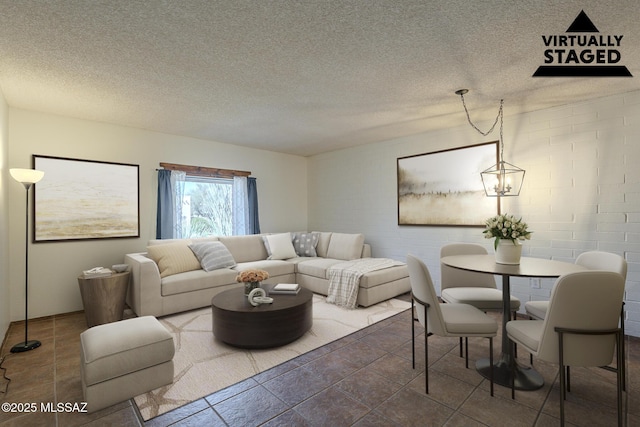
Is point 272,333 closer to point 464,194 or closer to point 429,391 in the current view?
point 429,391

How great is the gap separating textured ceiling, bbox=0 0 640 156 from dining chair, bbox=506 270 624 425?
1.61 meters

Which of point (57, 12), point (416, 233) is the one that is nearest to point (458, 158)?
point (416, 233)

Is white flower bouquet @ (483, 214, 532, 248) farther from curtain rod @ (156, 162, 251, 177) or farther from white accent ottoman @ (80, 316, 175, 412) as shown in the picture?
curtain rod @ (156, 162, 251, 177)

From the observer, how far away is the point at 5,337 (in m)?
3.01

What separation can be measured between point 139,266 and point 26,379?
4.39 ft

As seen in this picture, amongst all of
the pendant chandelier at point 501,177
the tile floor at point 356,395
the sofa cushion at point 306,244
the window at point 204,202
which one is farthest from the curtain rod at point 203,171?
the pendant chandelier at point 501,177

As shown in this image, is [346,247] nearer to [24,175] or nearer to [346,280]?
[346,280]

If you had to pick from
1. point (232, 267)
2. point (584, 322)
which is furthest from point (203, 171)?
point (584, 322)

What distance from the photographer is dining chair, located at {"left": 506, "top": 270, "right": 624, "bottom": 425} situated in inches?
62.5

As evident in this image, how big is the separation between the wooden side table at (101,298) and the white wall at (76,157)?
2.25ft

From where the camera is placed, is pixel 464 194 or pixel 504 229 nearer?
pixel 504 229

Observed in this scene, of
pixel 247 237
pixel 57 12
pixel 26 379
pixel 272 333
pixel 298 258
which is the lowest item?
pixel 26 379

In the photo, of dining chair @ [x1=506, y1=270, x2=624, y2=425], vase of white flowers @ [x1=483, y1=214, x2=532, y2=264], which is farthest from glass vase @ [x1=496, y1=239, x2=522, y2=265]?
dining chair @ [x1=506, y1=270, x2=624, y2=425]

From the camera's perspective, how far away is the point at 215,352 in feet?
8.79
